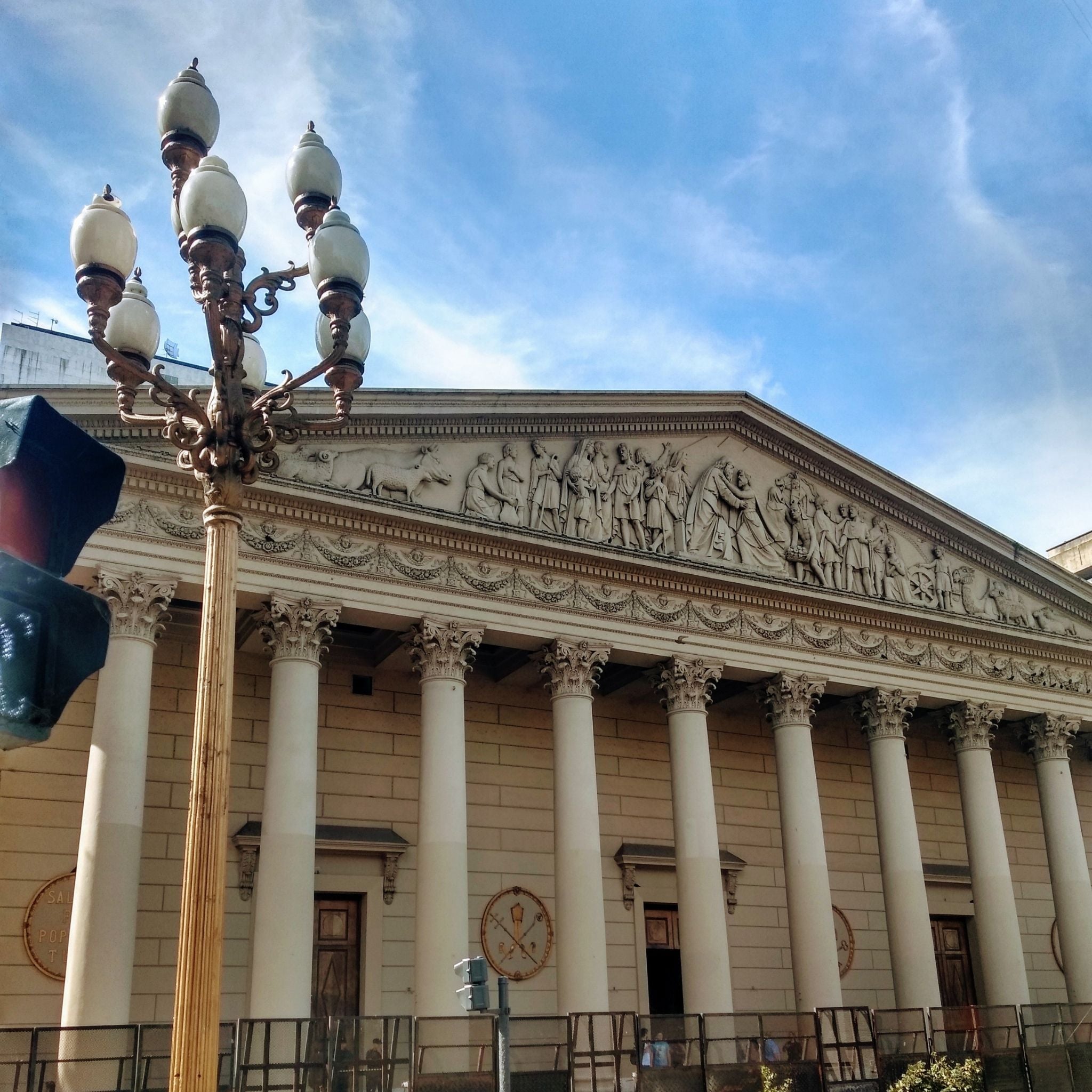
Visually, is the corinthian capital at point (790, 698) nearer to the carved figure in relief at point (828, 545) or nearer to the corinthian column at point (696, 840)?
the corinthian column at point (696, 840)

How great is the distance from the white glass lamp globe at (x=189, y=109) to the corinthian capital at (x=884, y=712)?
19591 millimetres

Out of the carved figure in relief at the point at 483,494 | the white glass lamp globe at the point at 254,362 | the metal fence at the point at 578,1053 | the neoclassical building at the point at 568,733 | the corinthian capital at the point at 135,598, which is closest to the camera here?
the white glass lamp globe at the point at 254,362

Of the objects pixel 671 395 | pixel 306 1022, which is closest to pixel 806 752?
pixel 671 395

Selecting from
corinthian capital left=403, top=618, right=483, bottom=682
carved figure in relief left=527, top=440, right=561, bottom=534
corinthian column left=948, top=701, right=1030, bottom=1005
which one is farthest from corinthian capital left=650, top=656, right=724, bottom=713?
corinthian column left=948, top=701, right=1030, bottom=1005

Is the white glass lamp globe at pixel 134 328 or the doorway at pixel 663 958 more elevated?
the white glass lamp globe at pixel 134 328

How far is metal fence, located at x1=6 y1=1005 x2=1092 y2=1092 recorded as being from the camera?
1593 centimetres

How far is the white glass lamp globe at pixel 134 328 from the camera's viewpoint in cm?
1062

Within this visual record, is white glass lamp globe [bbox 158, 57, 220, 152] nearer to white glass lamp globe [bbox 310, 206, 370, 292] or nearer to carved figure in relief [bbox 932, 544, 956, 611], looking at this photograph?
white glass lamp globe [bbox 310, 206, 370, 292]

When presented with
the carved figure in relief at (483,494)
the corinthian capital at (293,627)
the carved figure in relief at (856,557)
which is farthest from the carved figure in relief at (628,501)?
the corinthian capital at (293,627)

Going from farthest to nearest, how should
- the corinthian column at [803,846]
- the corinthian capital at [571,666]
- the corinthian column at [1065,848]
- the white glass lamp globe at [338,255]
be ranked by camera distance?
1. the corinthian column at [1065,848]
2. the corinthian column at [803,846]
3. the corinthian capital at [571,666]
4. the white glass lamp globe at [338,255]

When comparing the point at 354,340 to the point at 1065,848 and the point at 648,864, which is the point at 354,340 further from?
the point at 1065,848

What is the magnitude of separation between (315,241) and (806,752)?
56.5 ft

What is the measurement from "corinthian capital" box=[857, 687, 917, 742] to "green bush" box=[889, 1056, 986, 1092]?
811 cm

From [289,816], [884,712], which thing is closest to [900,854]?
[884,712]
